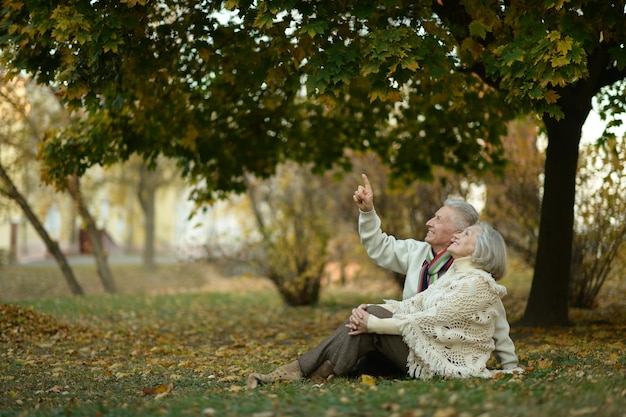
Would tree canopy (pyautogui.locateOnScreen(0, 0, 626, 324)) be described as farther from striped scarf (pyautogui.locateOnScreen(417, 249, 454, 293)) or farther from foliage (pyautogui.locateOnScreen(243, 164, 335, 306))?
foliage (pyautogui.locateOnScreen(243, 164, 335, 306))

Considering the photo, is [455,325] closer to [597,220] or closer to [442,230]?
[442,230]

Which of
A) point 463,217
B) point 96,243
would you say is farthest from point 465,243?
point 96,243

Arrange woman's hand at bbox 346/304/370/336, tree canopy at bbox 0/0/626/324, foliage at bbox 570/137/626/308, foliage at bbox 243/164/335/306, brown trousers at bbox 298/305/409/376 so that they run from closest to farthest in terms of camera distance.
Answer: woman's hand at bbox 346/304/370/336
brown trousers at bbox 298/305/409/376
tree canopy at bbox 0/0/626/324
foliage at bbox 570/137/626/308
foliage at bbox 243/164/335/306

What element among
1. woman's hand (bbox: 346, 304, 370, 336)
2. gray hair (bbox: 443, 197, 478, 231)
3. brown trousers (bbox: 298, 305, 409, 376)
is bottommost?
brown trousers (bbox: 298, 305, 409, 376)

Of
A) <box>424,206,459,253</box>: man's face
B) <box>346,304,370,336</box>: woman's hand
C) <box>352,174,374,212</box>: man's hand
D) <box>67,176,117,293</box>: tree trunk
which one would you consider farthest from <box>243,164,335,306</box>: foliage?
<box>346,304,370,336</box>: woman's hand

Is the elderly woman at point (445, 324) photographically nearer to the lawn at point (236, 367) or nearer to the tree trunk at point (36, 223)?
the lawn at point (236, 367)

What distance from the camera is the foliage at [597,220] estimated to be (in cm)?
1078

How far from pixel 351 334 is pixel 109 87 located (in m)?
4.48

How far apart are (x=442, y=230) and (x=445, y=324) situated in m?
0.73

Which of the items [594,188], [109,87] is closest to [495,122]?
[594,188]

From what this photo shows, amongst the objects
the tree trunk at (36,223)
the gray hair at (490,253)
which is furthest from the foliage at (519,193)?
the tree trunk at (36,223)

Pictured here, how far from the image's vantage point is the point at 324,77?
275 inches

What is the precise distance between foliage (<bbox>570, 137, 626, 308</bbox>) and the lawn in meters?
0.57

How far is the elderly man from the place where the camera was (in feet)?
17.6
